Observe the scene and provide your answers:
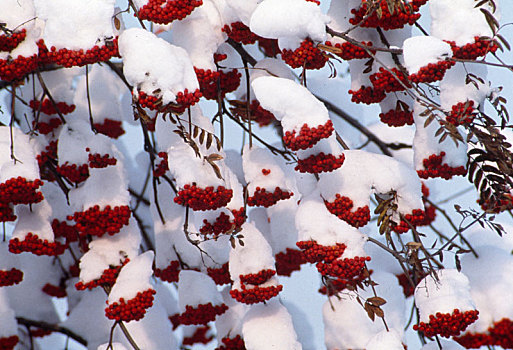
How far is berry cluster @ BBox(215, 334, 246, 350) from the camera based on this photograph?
2801 mm

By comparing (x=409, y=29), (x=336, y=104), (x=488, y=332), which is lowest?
(x=488, y=332)

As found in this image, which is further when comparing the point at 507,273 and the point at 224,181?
the point at 507,273

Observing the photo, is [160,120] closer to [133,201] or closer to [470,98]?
[470,98]

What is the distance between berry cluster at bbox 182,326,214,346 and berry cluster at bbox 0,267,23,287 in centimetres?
147

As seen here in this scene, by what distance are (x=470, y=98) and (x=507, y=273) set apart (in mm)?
953

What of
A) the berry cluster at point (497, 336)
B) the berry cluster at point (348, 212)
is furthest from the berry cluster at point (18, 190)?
→ the berry cluster at point (497, 336)

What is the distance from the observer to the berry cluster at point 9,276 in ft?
8.79

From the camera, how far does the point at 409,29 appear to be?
248 cm

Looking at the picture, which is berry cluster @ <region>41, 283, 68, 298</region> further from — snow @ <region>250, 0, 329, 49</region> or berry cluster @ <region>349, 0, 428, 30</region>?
berry cluster @ <region>349, 0, 428, 30</region>

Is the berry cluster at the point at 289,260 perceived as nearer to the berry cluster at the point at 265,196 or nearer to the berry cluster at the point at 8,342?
the berry cluster at the point at 265,196

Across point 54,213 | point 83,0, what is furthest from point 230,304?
point 83,0

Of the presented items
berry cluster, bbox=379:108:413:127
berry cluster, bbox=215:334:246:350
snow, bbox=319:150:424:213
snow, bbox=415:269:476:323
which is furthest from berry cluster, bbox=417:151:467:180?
berry cluster, bbox=215:334:246:350

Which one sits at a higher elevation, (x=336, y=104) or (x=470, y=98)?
(x=336, y=104)

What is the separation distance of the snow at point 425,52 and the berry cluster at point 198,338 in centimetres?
248
